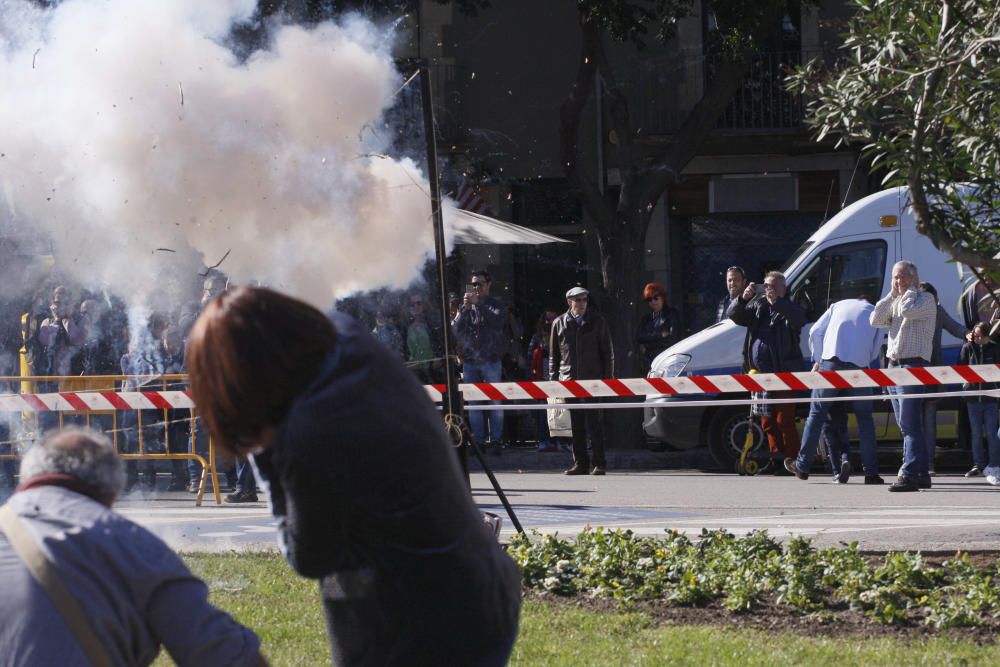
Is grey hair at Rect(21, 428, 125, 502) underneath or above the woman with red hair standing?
underneath

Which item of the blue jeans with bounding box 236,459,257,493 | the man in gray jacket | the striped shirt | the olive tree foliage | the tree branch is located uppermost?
the tree branch

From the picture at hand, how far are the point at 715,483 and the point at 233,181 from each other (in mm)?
6611

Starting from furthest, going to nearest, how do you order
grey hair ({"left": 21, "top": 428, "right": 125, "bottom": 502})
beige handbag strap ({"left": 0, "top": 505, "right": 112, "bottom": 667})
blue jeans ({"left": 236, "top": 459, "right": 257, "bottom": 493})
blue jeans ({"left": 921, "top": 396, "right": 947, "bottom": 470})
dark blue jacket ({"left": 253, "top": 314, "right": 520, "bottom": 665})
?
blue jeans ({"left": 921, "top": 396, "right": 947, "bottom": 470}), blue jeans ({"left": 236, "top": 459, "right": 257, "bottom": 493}), grey hair ({"left": 21, "top": 428, "right": 125, "bottom": 502}), beige handbag strap ({"left": 0, "top": 505, "right": 112, "bottom": 667}), dark blue jacket ({"left": 253, "top": 314, "right": 520, "bottom": 665})

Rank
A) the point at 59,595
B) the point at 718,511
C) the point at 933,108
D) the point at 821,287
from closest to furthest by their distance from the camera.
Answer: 1. the point at 59,595
2. the point at 933,108
3. the point at 718,511
4. the point at 821,287

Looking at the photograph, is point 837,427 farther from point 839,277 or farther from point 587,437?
point 587,437

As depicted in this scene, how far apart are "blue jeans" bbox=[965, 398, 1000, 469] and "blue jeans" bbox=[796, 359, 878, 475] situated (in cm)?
98

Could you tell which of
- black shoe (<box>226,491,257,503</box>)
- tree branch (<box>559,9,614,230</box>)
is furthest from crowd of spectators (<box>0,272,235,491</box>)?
tree branch (<box>559,9,614,230</box>)

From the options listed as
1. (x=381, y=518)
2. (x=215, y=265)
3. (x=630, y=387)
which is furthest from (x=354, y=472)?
(x=630, y=387)

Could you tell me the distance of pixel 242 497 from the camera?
443 inches

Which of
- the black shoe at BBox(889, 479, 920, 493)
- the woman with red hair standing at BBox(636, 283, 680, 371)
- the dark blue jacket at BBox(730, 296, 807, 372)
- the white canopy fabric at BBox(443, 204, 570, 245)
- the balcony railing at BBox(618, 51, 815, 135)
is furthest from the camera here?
the balcony railing at BBox(618, 51, 815, 135)

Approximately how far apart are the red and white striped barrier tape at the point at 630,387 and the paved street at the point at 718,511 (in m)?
0.75

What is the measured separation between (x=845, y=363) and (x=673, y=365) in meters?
2.30

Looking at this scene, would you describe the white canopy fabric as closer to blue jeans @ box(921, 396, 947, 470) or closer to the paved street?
the paved street

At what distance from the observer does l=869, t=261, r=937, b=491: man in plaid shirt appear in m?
11.6
